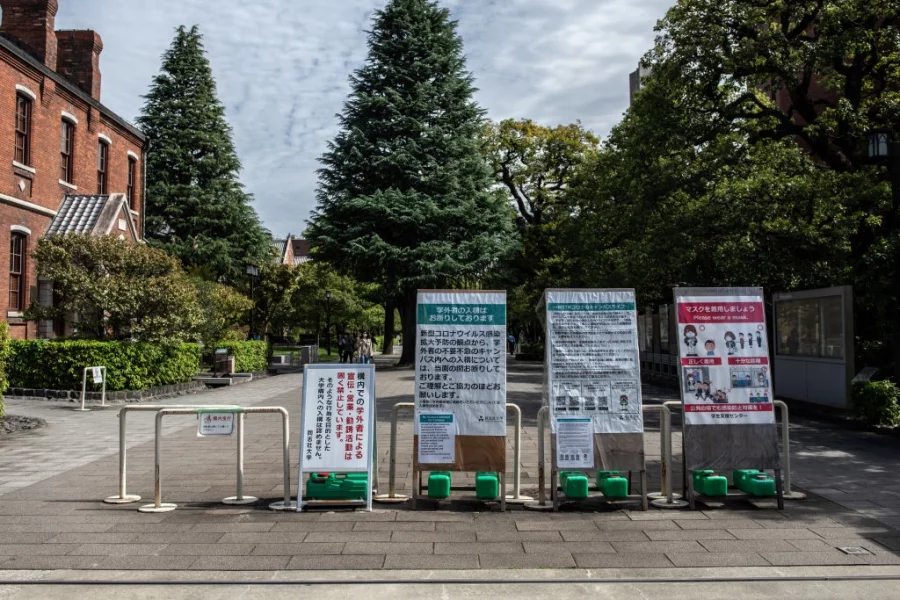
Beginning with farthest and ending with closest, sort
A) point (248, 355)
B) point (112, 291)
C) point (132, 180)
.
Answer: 1. point (132, 180)
2. point (248, 355)
3. point (112, 291)

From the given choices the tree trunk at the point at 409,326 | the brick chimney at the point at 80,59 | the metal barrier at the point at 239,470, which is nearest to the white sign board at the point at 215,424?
the metal barrier at the point at 239,470

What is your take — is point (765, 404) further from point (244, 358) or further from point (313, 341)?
point (313, 341)

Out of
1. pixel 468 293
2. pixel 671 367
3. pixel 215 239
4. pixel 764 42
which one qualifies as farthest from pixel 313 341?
pixel 468 293

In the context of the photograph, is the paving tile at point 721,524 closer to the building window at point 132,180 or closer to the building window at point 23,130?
the building window at point 23,130

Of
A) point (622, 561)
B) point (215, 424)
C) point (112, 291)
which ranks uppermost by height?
point (112, 291)

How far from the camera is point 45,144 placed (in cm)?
2331

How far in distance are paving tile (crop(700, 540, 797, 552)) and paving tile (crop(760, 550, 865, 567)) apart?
114 mm

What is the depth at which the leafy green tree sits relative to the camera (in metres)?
18.2

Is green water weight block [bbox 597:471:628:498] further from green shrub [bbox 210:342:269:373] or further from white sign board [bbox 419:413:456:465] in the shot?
green shrub [bbox 210:342:269:373]

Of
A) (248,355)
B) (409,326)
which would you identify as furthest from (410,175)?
(248,355)

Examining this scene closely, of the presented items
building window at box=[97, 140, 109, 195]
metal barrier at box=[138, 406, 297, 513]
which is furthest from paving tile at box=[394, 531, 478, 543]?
building window at box=[97, 140, 109, 195]

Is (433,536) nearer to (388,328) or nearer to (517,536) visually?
(517,536)

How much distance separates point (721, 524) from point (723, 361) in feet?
5.34

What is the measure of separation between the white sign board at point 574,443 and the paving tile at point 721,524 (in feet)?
3.23
